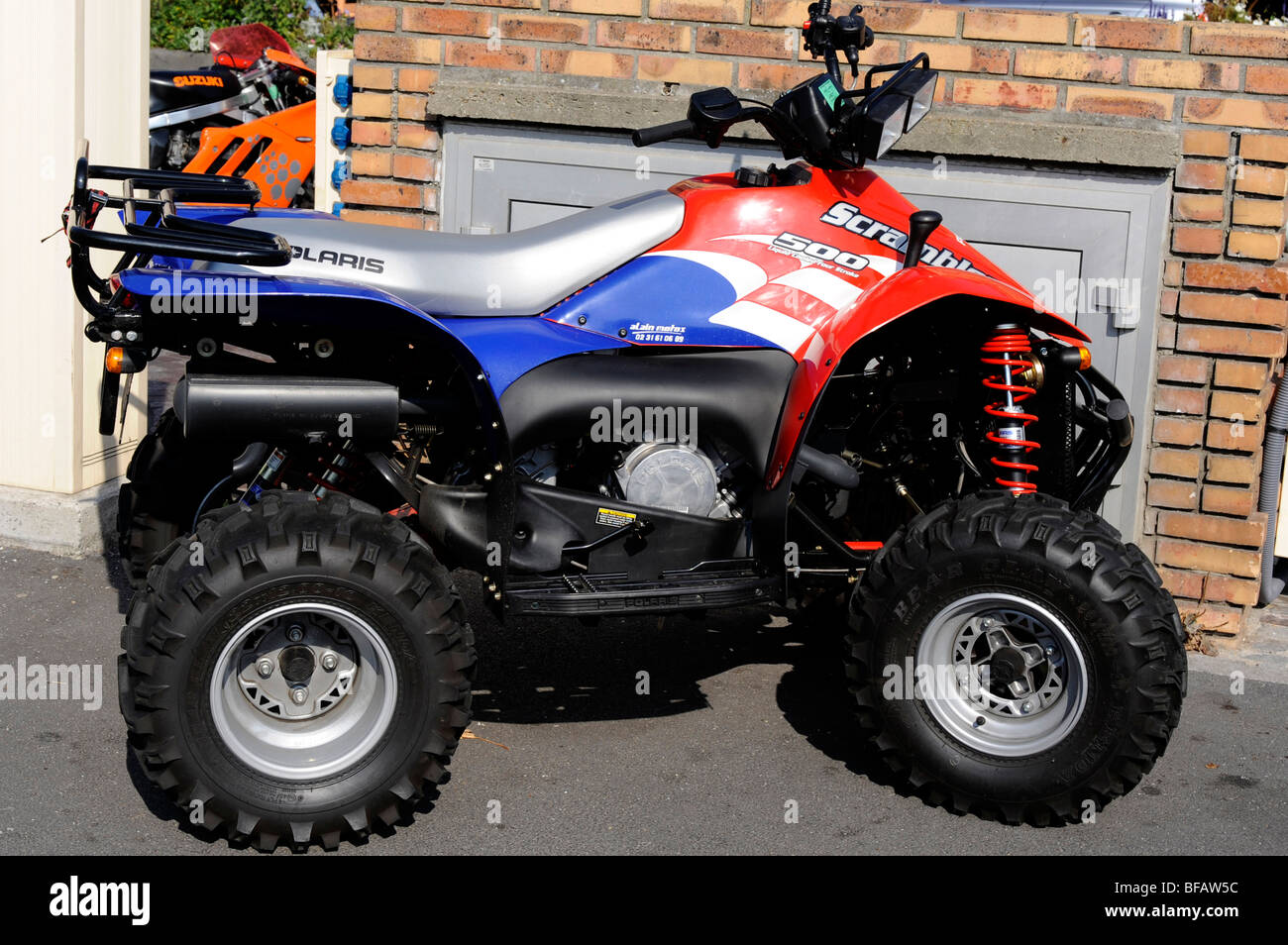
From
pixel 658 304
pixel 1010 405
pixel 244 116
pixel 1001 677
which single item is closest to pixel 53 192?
pixel 658 304

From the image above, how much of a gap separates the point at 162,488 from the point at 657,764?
173 centimetres

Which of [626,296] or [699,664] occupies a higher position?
[626,296]

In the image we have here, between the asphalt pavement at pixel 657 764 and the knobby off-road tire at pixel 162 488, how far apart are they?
1.68 ft

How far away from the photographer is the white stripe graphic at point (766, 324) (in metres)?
3.86

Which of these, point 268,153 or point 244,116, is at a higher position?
point 244,116

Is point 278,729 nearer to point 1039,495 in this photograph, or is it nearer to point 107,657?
point 107,657

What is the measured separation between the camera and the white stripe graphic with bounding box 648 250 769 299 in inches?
151

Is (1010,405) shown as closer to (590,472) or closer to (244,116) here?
(590,472)

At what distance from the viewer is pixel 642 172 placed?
5.52 metres

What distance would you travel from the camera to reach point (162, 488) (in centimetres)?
427

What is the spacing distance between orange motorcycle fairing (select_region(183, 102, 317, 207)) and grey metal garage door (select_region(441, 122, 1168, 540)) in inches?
184

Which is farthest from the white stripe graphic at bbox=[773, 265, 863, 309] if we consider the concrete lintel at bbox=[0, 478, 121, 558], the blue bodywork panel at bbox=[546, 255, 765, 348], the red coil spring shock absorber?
the concrete lintel at bbox=[0, 478, 121, 558]

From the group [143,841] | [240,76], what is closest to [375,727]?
[143,841]

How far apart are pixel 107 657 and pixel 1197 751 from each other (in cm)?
361
